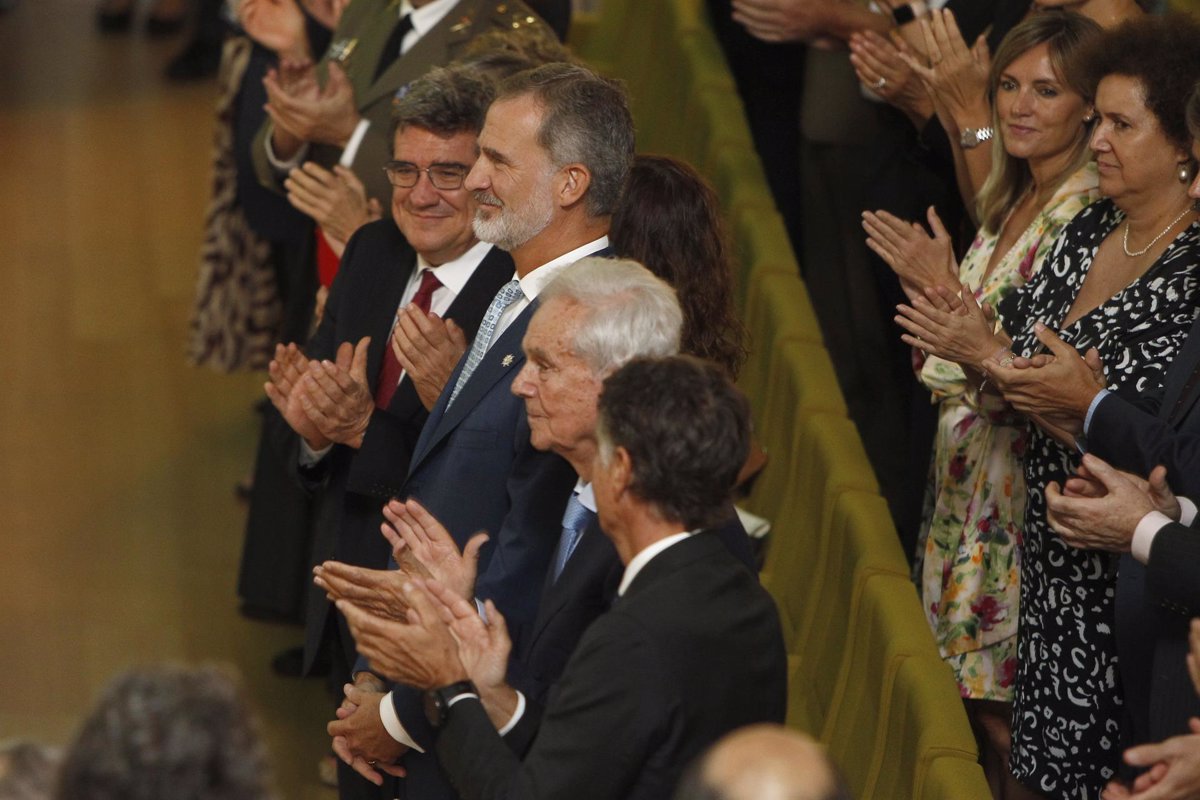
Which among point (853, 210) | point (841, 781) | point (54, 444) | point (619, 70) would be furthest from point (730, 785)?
point (619, 70)

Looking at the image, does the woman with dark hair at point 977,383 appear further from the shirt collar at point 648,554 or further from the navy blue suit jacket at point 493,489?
the shirt collar at point 648,554

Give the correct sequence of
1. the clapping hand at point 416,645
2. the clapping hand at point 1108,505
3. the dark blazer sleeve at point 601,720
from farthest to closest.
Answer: the clapping hand at point 1108,505 → the clapping hand at point 416,645 → the dark blazer sleeve at point 601,720

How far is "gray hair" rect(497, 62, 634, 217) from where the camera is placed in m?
2.86

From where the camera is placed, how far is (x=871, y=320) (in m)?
5.04

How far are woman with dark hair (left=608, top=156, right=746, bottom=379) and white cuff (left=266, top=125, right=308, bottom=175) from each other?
179 cm

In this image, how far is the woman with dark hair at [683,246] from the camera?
281 cm

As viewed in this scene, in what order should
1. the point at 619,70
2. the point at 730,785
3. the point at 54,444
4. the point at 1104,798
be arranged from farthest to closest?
the point at 619,70, the point at 54,444, the point at 1104,798, the point at 730,785

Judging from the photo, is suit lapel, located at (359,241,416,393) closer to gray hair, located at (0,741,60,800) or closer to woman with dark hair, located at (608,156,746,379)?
woman with dark hair, located at (608,156,746,379)

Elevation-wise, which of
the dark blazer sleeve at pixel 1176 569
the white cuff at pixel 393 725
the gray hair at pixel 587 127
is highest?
the gray hair at pixel 587 127

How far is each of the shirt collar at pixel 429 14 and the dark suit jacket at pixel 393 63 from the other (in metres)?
0.02

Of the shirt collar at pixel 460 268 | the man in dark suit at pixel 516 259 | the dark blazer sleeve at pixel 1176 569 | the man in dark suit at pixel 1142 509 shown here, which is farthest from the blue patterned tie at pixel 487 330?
the dark blazer sleeve at pixel 1176 569

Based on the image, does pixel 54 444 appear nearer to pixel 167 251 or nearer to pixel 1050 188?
pixel 167 251

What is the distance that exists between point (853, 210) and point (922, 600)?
1.52 m

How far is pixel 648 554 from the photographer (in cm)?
→ 219
